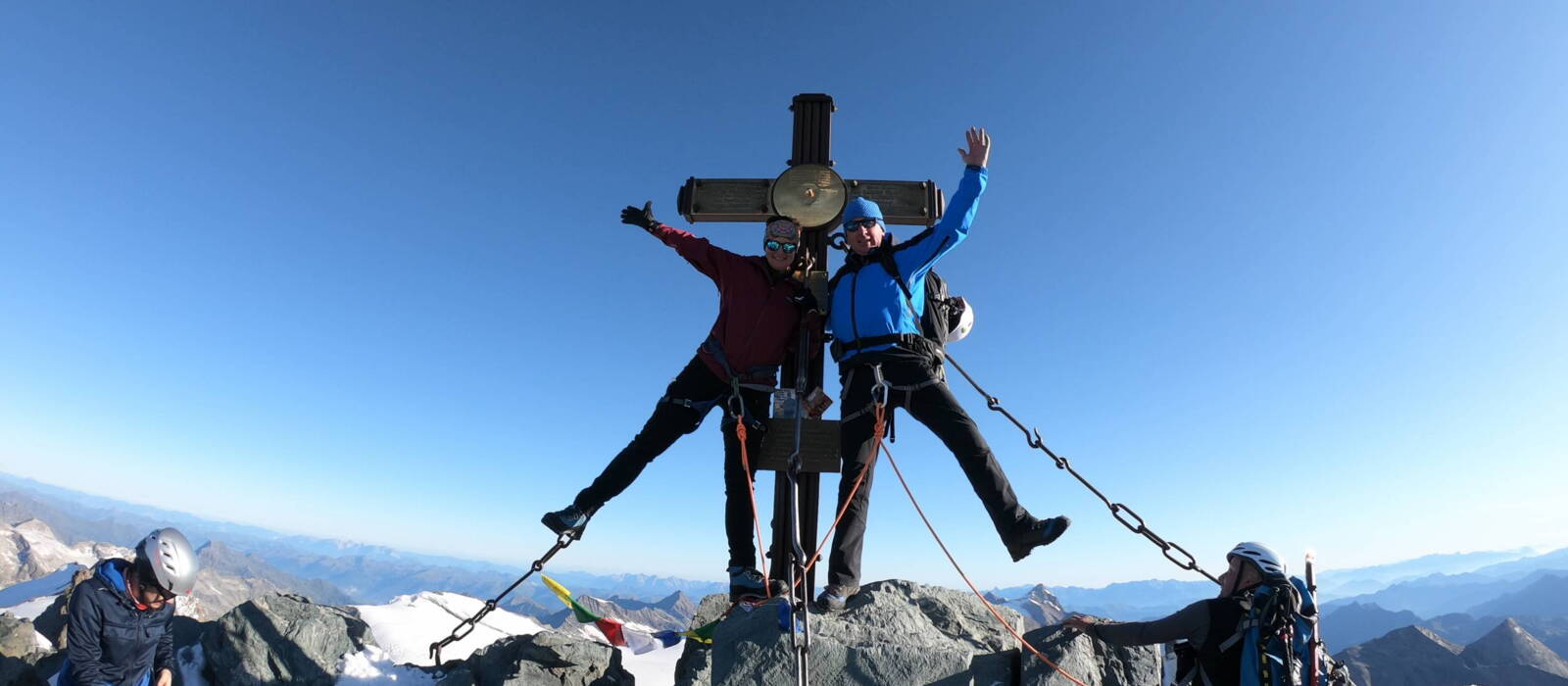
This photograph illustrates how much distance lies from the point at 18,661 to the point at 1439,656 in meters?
223

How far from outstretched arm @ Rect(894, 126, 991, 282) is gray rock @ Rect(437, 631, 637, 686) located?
524cm

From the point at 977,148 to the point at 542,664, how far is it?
664 cm

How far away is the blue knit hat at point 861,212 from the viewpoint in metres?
6.68

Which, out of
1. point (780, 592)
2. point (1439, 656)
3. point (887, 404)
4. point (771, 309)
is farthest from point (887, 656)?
point (1439, 656)

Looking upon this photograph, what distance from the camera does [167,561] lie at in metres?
6.37

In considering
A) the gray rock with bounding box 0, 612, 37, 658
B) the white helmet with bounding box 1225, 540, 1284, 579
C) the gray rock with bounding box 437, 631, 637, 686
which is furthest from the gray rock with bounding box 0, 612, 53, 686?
the white helmet with bounding box 1225, 540, 1284, 579

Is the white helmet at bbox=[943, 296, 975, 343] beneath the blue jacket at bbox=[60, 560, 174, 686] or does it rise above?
above

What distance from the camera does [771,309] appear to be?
264 inches

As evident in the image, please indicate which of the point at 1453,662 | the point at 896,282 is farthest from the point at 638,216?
the point at 1453,662

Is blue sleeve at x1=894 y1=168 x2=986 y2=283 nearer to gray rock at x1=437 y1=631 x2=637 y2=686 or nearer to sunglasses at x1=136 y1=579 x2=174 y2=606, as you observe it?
gray rock at x1=437 y1=631 x2=637 y2=686

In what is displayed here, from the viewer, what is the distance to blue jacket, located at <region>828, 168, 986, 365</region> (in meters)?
6.11

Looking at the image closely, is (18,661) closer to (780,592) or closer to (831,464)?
(780,592)

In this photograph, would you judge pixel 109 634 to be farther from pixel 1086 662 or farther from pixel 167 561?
pixel 1086 662

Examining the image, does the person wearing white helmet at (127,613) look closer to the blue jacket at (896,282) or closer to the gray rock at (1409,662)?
the blue jacket at (896,282)
